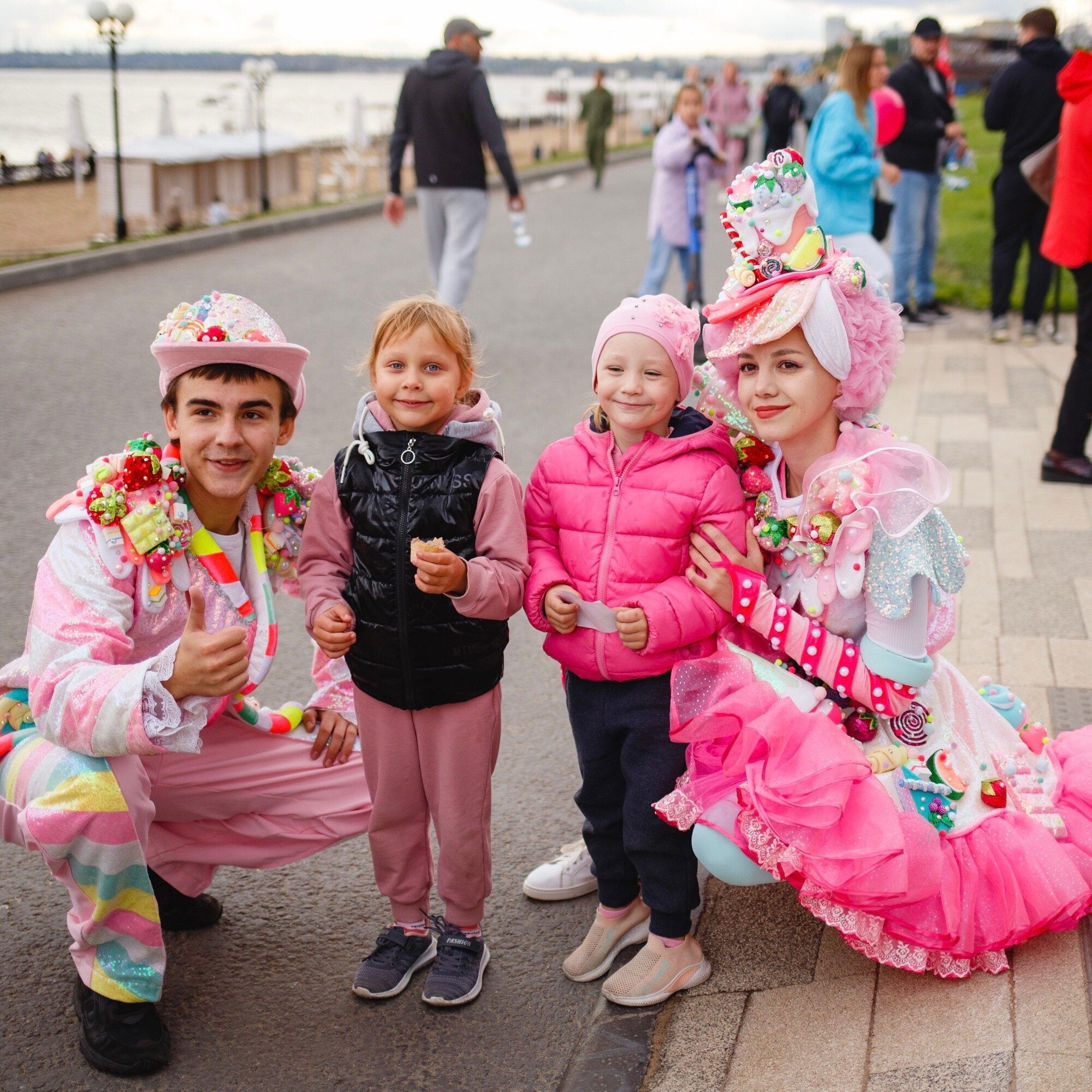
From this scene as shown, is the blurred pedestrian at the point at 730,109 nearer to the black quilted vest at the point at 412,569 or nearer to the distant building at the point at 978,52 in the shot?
the black quilted vest at the point at 412,569

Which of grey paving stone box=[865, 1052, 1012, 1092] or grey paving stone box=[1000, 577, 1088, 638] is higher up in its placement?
grey paving stone box=[1000, 577, 1088, 638]

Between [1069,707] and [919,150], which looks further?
[919,150]

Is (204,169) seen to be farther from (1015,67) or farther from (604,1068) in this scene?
(604,1068)

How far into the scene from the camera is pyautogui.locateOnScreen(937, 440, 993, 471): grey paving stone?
658 centimetres

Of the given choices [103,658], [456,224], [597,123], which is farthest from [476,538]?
[597,123]

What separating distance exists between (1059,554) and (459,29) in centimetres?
643

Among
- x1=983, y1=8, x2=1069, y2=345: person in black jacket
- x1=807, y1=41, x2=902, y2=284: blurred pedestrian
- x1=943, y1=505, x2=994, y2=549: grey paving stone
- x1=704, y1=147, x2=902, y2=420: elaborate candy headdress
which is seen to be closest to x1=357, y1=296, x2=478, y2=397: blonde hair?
x1=704, y1=147, x2=902, y2=420: elaborate candy headdress

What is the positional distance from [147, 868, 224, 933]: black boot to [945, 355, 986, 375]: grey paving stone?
702 centimetres

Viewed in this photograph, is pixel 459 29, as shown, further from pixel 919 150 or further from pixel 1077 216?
pixel 1077 216

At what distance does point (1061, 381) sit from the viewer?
8.30 m

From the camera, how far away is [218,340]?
9.11ft

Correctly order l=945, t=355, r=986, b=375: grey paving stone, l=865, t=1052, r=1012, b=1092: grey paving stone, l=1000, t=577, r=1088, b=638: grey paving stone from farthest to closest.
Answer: l=945, t=355, r=986, b=375: grey paving stone
l=1000, t=577, r=1088, b=638: grey paving stone
l=865, t=1052, r=1012, b=1092: grey paving stone

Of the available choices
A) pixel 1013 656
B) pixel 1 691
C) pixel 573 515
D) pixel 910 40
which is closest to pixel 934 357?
pixel 910 40

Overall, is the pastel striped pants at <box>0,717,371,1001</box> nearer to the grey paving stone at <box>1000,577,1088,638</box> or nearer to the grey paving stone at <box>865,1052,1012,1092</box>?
the grey paving stone at <box>865,1052,1012,1092</box>
